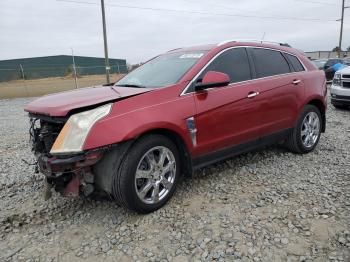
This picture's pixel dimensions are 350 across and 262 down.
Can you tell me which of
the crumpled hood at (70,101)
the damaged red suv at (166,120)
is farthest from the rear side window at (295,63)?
the crumpled hood at (70,101)

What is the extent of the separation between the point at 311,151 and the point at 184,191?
2.51m

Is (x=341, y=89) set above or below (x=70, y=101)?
below

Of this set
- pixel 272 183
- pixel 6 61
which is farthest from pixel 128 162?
pixel 6 61

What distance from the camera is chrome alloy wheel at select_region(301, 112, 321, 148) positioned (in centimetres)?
A: 526

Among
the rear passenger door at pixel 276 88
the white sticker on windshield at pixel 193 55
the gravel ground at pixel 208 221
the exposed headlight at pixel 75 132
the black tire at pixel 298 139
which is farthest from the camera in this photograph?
the black tire at pixel 298 139

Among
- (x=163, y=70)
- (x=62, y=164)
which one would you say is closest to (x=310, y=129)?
(x=163, y=70)

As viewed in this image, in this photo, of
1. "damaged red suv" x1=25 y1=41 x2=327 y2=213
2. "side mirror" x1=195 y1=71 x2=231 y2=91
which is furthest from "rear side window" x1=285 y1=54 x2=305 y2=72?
"side mirror" x1=195 y1=71 x2=231 y2=91

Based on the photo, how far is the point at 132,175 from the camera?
126 inches

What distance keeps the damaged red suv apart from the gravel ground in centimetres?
31

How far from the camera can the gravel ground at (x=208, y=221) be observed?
2.87 m

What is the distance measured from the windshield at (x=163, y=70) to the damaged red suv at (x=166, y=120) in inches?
0.8

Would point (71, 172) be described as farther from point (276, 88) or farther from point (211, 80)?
point (276, 88)

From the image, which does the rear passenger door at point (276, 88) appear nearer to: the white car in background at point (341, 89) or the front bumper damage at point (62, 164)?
the front bumper damage at point (62, 164)

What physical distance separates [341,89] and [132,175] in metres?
7.74
